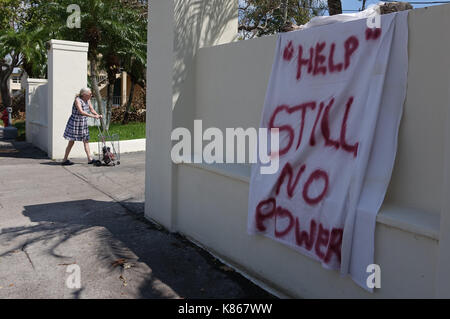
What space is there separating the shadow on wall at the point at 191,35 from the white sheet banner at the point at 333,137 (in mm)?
1614

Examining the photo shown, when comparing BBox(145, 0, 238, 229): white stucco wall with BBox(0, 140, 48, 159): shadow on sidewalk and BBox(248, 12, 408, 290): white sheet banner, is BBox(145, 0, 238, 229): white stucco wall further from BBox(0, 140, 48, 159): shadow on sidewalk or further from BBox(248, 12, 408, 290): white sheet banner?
BBox(0, 140, 48, 159): shadow on sidewalk

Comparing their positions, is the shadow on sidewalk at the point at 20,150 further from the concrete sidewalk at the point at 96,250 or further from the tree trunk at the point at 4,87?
the tree trunk at the point at 4,87

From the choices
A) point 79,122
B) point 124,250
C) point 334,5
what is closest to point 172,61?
point 124,250

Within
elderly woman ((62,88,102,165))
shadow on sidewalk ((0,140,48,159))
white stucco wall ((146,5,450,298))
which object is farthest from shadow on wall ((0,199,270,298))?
shadow on sidewalk ((0,140,48,159))

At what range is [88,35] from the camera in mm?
17938

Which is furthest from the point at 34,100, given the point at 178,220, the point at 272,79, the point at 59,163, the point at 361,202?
the point at 361,202

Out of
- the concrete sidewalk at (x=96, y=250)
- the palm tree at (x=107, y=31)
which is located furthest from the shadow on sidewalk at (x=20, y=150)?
the palm tree at (x=107, y=31)

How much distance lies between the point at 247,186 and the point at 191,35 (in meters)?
2.25

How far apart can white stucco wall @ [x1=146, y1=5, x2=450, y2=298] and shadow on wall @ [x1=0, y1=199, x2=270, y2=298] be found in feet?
0.75

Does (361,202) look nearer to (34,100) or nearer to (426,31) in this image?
(426,31)

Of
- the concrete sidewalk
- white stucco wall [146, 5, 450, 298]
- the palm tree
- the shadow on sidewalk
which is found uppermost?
the palm tree

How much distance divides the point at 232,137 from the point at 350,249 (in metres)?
2.15

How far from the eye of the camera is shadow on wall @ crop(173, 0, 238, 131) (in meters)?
5.30

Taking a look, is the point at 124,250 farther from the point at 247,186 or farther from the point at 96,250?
the point at 247,186
